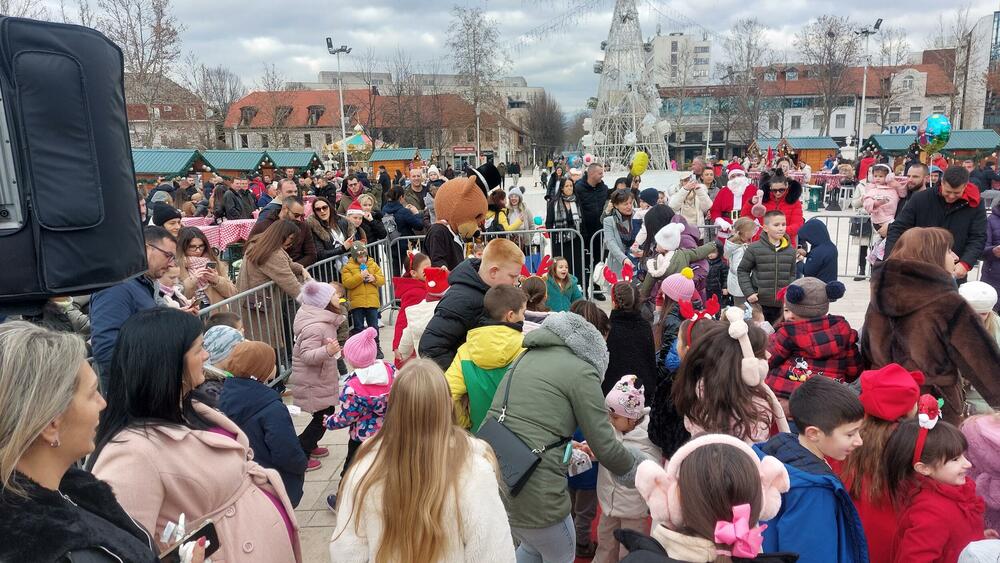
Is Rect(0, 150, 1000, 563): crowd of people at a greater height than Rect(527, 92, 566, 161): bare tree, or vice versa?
Rect(527, 92, 566, 161): bare tree

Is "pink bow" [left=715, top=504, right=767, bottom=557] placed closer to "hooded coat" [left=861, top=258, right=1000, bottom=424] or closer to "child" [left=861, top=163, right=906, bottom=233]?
"hooded coat" [left=861, top=258, right=1000, bottom=424]

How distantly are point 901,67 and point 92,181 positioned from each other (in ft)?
248

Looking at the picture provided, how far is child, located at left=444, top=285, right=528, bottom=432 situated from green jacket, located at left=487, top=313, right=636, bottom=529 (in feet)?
1.11

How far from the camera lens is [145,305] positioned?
3.78m

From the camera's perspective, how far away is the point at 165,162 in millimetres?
24281

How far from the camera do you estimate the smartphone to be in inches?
76.6

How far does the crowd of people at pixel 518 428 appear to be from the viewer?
1768 mm

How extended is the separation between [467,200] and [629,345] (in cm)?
196

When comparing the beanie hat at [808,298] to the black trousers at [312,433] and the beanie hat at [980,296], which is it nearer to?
the beanie hat at [980,296]

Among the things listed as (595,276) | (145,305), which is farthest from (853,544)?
(595,276)

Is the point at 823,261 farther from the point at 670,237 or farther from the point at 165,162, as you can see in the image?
the point at 165,162

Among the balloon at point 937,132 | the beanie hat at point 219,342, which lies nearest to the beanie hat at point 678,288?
the beanie hat at point 219,342

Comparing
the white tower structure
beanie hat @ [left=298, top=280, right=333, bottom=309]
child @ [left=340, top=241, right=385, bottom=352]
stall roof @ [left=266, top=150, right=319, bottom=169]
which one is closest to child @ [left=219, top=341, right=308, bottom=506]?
beanie hat @ [left=298, top=280, right=333, bottom=309]

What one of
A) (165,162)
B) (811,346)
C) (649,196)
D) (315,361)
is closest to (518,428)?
(811,346)
